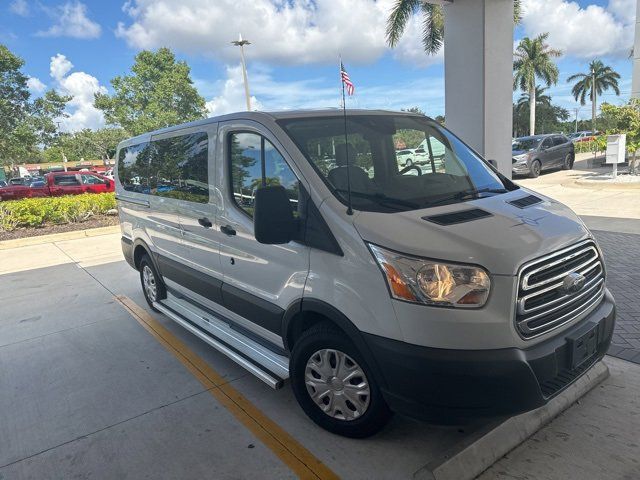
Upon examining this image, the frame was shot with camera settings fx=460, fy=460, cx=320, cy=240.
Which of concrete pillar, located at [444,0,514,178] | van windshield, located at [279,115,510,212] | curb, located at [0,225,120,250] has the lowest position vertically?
curb, located at [0,225,120,250]

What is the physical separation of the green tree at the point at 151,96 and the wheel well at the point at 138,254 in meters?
33.2

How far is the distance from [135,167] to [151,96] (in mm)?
35509

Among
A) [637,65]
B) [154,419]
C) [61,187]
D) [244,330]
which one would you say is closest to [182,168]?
[244,330]

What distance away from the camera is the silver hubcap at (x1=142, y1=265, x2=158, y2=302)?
17.7 ft

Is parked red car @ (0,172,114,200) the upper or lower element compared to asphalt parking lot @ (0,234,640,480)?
upper

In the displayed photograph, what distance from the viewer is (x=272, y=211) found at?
8.71 ft

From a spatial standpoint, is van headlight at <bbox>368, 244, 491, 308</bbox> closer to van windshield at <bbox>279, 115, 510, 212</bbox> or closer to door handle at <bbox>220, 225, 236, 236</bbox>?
van windshield at <bbox>279, 115, 510, 212</bbox>

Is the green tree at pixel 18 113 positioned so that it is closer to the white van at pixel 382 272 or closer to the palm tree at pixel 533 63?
the white van at pixel 382 272

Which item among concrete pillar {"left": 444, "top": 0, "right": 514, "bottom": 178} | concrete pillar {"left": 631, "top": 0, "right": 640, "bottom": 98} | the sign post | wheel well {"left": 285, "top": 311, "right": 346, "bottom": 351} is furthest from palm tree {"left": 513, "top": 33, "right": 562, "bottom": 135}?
wheel well {"left": 285, "top": 311, "right": 346, "bottom": 351}

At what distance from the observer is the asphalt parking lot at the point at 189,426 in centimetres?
268

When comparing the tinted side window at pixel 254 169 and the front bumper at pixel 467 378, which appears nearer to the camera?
the front bumper at pixel 467 378

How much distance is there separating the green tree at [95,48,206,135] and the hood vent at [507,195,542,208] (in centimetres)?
3674

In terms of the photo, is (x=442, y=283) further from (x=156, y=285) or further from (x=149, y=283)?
(x=149, y=283)

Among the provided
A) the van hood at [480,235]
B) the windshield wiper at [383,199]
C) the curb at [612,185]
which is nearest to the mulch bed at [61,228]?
the windshield wiper at [383,199]
